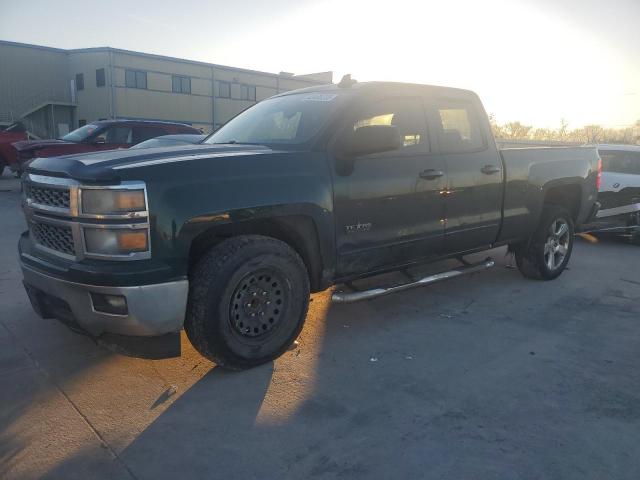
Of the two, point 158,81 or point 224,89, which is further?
point 224,89

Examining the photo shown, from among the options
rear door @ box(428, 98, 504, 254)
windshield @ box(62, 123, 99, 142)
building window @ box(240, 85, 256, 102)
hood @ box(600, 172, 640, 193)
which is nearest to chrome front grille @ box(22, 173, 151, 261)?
rear door @ box(428, 98, 504, 254)

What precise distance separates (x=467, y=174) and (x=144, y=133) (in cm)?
911

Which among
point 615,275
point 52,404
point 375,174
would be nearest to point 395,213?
point 375,174

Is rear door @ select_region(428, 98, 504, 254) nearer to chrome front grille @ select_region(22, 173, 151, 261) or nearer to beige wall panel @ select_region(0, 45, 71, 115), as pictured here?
chrome front grille @ select_region(22, 173, 151, 261)

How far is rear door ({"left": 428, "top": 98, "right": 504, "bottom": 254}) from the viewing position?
14.7 ft

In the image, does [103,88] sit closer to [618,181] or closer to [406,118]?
[618,181]

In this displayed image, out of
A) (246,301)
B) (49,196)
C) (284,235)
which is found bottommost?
(246,301)

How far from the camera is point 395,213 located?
402 centimetres

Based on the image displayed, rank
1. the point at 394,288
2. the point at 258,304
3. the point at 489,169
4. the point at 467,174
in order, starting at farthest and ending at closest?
the point at 489,169, the point at 467,174, the point at 394,288, the point at 258,304

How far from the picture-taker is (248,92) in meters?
35.8

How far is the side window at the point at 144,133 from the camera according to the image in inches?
455

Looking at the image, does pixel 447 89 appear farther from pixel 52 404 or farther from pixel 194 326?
pixel 52 404

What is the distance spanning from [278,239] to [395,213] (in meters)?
1.04

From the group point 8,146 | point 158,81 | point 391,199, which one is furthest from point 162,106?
point 391,199
